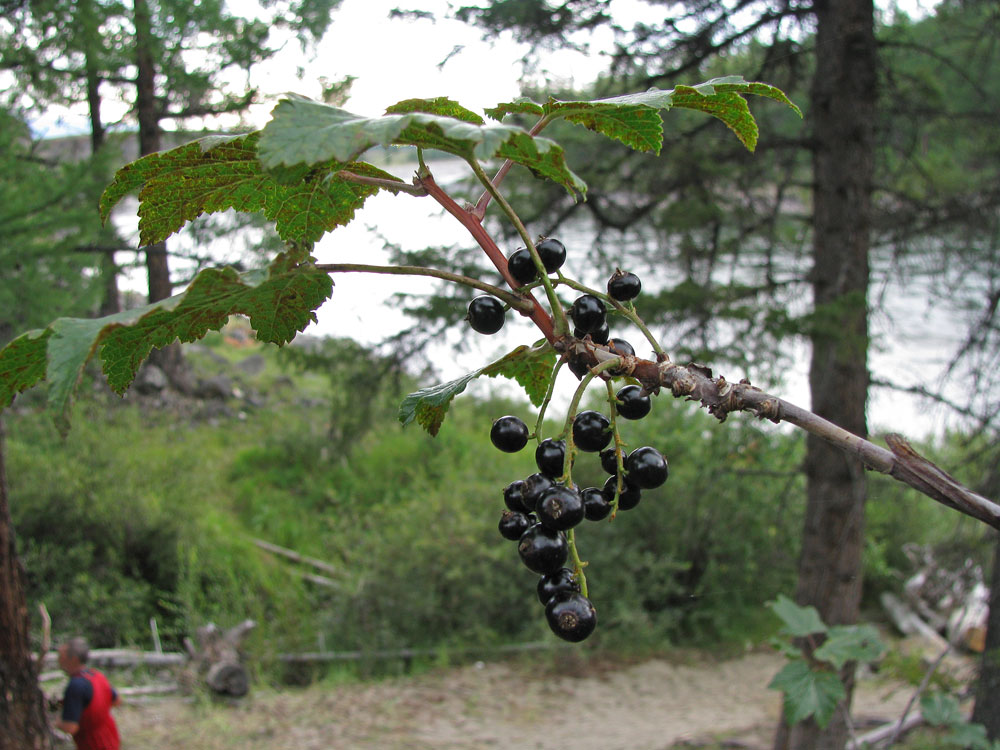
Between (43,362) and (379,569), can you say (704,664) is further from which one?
(43,362)

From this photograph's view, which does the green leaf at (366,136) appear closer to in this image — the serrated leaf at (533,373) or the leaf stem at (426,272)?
the leaf stem at (426,272)

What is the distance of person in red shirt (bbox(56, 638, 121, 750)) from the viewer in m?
4.97

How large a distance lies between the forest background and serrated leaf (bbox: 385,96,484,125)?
143 inches

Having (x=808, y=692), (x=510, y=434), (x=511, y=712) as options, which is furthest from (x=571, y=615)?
(x=511, y=712)

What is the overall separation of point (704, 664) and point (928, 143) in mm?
5534

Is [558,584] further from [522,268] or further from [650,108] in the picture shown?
[650,108]

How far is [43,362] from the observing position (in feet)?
2.49

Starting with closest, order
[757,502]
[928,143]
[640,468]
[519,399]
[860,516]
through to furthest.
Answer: [640,468]
[860,516]
[928,143]
[757,502]
[519,399]

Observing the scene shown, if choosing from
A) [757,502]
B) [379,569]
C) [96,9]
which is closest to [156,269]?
[96,9]

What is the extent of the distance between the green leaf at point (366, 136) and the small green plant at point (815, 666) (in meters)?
2.72

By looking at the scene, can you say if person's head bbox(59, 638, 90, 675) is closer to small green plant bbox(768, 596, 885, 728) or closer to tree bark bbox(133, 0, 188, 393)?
tree bark bbox(133, 0, 188, 393)

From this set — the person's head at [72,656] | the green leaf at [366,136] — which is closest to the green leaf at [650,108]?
the green leaf at [366,136]

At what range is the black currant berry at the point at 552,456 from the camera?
87 cm

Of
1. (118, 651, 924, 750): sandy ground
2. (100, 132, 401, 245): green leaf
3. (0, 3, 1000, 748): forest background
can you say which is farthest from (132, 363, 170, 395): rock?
(100, 132, 401, 245): green leaf
